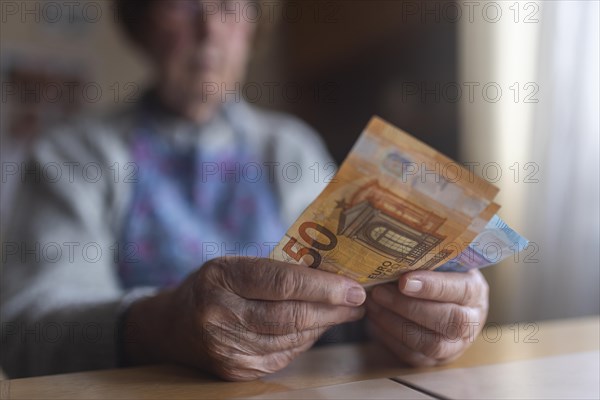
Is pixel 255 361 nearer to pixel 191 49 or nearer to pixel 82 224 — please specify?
pixel 82 224

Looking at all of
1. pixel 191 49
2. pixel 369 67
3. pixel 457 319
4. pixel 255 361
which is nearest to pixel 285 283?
pixel 255 361

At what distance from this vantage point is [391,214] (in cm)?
59

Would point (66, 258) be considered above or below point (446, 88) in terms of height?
below

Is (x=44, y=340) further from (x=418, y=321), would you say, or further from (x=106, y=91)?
(x=106, y=91)

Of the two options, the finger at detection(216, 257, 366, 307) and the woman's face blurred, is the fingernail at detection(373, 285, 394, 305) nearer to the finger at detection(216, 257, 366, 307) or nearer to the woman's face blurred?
the finger at detection(216, 257, 366, 307)

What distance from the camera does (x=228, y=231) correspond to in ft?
4.17

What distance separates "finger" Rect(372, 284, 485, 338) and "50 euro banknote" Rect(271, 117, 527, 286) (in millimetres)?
59

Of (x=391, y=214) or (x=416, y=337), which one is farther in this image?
(x=416, y=337)

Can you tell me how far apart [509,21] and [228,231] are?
1.70 metres

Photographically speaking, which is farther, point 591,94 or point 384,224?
point 591,94

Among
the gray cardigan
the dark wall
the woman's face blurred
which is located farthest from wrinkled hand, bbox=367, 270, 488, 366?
the dark wall

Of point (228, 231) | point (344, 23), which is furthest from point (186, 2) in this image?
point (344, 23)

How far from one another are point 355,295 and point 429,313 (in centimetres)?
11

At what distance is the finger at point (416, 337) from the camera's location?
27.2 inches
